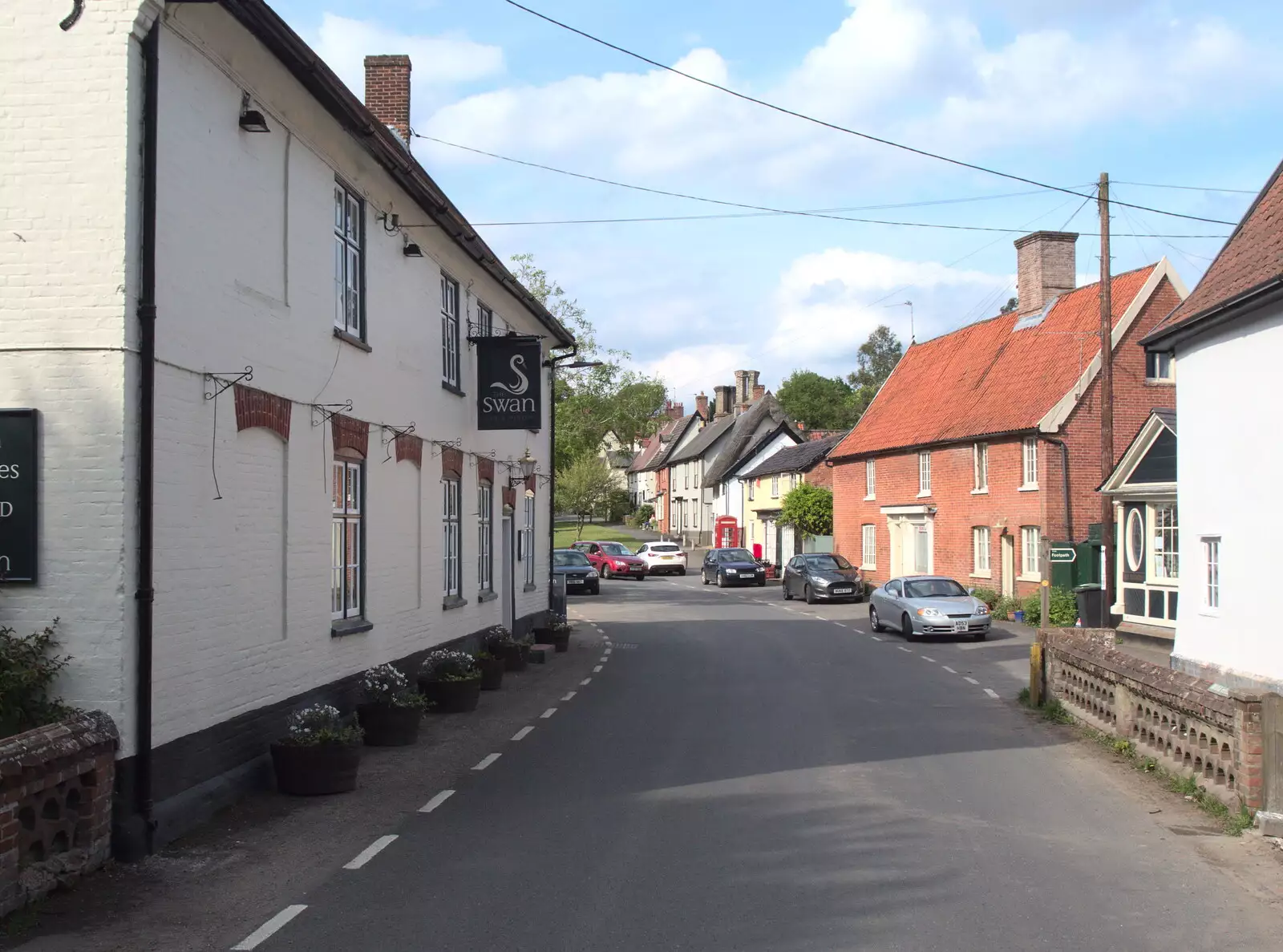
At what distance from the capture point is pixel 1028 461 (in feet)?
103

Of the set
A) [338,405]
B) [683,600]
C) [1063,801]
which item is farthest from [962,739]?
[683,600]

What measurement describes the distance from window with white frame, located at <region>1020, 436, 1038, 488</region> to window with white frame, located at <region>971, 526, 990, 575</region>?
2.36 metres

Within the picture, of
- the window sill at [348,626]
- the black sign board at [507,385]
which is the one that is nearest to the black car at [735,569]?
the black sign board at [507,385]

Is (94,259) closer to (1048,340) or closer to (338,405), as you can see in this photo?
(338,405)

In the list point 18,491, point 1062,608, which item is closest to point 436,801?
point 18,491

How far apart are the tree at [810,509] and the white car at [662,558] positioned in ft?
24.2

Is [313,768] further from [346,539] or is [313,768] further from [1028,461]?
[1028,461]

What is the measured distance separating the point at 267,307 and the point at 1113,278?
28.9 meters

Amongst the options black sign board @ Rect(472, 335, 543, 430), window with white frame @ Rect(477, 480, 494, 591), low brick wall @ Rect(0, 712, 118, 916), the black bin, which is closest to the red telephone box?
the black bin

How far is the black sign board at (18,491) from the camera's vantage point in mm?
7738

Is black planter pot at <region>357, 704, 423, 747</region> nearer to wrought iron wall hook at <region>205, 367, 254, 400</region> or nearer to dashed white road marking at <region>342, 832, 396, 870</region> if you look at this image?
dashed white road marking at <region>342, 832, 396, 870</region>

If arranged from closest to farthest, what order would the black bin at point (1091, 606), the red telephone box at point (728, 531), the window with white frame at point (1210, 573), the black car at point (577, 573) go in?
the window with white frame at point (1210, 573) → the black bin at point (1091, 606) → the black car at point (577, 573) → the red telephone box at point (728, 531)

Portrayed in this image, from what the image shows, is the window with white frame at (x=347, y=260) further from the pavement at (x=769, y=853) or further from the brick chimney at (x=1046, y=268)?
the brick chimney at (x=1046, y=268)

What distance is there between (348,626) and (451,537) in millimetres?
5115
